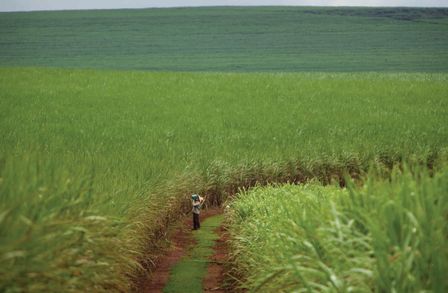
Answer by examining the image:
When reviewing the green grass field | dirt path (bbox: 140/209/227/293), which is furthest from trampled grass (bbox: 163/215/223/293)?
the green grass field

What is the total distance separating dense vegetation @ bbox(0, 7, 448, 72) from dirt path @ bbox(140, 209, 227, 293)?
58.3 m

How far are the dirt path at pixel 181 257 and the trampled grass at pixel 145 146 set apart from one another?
0.32 m

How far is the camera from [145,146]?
840 inches

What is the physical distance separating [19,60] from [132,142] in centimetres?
5817

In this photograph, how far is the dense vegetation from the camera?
259 ft

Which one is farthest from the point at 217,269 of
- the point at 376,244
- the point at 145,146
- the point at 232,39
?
the point at 232,39

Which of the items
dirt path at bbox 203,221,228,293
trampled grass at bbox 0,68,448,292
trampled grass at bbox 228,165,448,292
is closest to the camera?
trampled grass at bbox 228,165,448,292

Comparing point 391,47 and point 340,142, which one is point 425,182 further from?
point 391,47

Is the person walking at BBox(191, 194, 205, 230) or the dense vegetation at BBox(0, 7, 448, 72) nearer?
the person walking at BBox(191, 194, 205, 230)

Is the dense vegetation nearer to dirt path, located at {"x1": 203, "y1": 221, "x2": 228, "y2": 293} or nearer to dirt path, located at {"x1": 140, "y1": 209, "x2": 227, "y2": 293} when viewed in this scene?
dirt path, located at {"x1": 140, "y1": 209, "x2": 227, "y2": 293}

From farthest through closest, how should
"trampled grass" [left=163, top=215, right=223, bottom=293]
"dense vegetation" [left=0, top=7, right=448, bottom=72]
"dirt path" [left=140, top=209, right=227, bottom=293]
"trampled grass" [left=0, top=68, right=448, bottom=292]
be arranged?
1. "dense vegetation" [left=0, top=7, right=448, bottom=72]
2. "dirt path" [left=140, top=209, right=227, bottom=293]
3. "trampled grass" [left=163, top=215, right=223, bottom=293]
4. "trampled grass" [left=0, top=68, right=448, bottom=292]

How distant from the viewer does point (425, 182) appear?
696 centimetres

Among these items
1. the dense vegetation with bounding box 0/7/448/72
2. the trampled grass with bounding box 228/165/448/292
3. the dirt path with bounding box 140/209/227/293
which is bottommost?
the dense vegetation with bounding box 0/7/448/72

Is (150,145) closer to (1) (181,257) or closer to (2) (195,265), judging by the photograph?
(1) (181,257)
